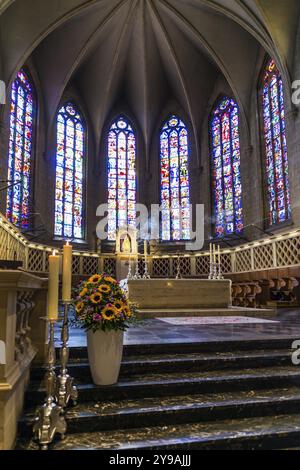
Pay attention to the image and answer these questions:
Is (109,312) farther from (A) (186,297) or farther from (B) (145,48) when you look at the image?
(B) (145,48)

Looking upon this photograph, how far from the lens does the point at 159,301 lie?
8.09m

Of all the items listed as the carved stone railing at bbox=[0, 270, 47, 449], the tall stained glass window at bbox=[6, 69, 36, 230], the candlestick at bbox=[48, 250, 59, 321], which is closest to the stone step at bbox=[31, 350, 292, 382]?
the carved stone railing at bbox=[0, 270, 47, 449]

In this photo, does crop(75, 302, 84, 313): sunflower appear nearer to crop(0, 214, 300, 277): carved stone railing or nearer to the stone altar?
the stone altar

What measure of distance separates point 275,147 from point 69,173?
9052 mm

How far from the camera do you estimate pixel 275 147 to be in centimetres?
1393

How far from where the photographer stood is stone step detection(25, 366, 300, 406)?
2.81m

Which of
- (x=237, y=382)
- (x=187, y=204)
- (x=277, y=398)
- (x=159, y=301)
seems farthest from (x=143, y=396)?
(x=187, y=204)

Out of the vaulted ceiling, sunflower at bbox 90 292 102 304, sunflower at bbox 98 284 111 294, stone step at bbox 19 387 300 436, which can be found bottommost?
stone step at bbox 19 387 300 436

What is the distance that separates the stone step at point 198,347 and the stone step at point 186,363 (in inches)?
2.8

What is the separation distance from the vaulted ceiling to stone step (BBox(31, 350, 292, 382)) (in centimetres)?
1164

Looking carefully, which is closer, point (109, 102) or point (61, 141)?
point (61, 141)

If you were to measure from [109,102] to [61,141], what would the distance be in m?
3.32

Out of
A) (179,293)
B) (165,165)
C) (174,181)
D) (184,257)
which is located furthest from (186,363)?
(165,165)

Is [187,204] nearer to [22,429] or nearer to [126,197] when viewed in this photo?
[126,197]
